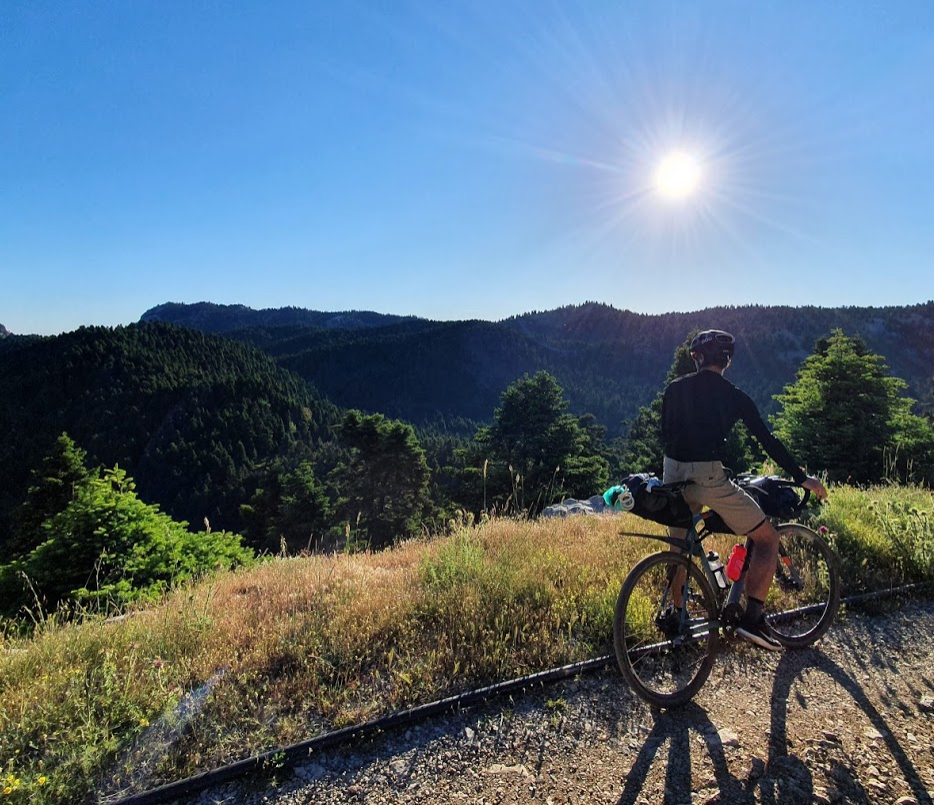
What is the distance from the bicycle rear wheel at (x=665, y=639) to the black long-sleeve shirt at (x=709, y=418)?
797 mm

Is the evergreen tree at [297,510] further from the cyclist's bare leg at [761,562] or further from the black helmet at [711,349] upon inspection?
the black helmet at [711,349]

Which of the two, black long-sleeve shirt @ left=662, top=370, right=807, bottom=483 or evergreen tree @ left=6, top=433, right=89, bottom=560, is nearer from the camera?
black long-sleeve shirt @ left=662, top=370, right=807, bottom=483

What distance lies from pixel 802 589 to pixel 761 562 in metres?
1.35

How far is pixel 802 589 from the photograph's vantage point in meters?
4.57

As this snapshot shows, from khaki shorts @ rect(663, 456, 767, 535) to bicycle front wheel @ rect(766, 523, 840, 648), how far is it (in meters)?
0.73

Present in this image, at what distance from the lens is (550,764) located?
9.37 ft

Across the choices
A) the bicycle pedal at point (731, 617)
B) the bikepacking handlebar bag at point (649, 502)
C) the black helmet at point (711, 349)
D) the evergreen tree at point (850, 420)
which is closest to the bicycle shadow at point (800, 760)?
the bicycle pedal at point (731, 617)

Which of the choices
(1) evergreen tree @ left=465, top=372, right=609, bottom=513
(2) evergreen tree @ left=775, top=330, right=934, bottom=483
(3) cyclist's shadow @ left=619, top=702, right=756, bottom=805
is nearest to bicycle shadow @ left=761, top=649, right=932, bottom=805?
(3) cyclist's shadow @ left=619, top=702, right=756, bottom=805

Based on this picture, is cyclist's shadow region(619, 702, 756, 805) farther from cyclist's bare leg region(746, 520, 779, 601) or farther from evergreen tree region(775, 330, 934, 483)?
evergreen tree region(775, 330, 934, 483)

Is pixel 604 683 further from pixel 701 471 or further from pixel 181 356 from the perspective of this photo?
pixel 181 356

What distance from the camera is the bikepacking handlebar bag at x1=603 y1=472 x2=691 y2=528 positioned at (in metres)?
3.47

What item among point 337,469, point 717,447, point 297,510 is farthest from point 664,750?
point 297,510

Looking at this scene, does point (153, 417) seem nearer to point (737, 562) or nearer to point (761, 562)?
point (737, 562)

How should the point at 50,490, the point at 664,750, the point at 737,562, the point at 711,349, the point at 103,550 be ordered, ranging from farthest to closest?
the point at 50,490
the point at 103,550
the point at 737,562
the point at 711,349
the point at 664,750
